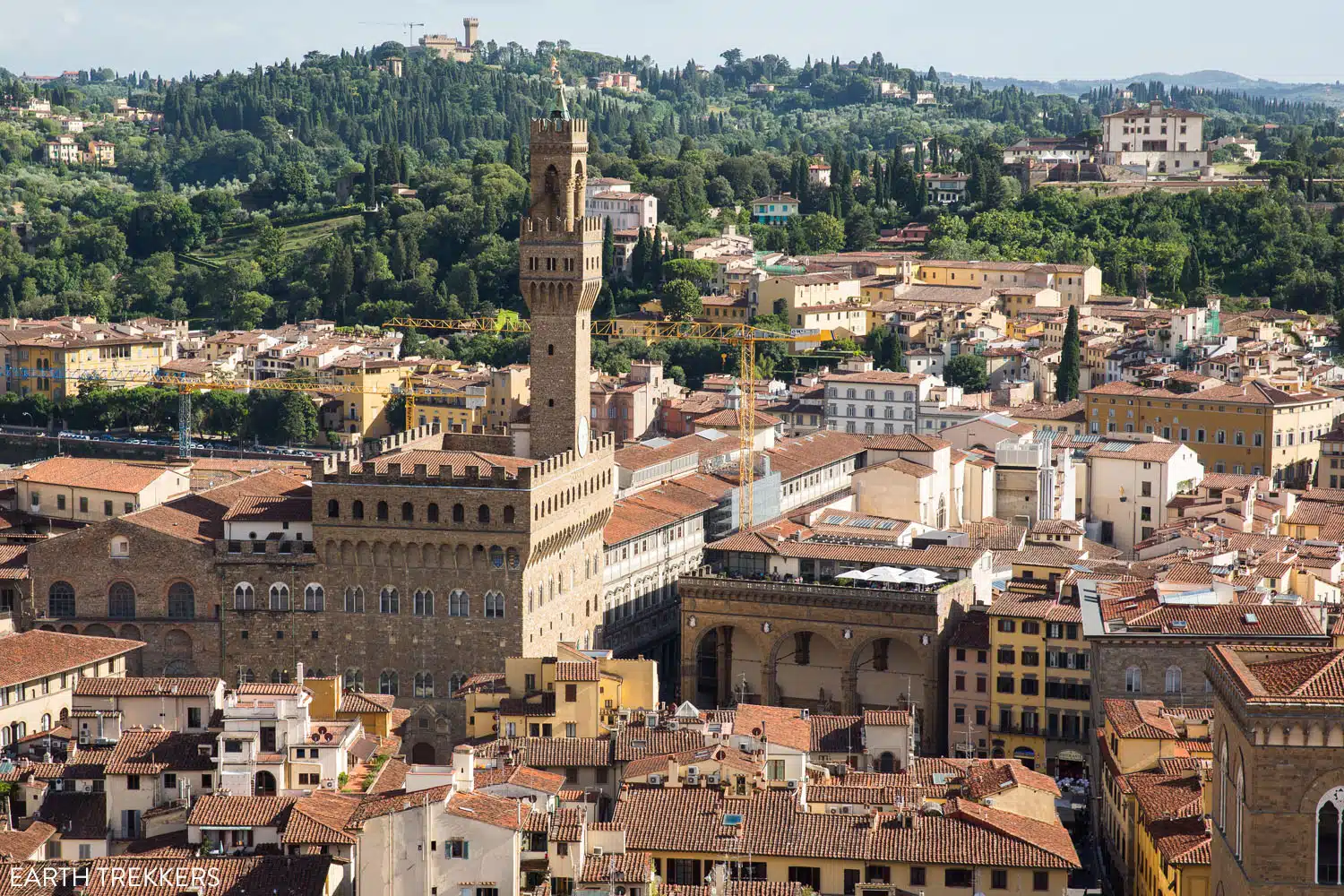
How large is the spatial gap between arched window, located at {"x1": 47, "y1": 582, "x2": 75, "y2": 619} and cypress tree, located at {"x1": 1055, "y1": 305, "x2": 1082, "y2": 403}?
4541 centimetres

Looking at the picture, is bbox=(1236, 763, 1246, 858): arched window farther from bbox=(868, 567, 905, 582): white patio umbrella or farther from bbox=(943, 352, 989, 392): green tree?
bbox=(943, 352, 989, 392): green tree

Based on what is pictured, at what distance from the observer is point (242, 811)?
34688 millimetres

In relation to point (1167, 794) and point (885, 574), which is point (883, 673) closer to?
point (885, 574)

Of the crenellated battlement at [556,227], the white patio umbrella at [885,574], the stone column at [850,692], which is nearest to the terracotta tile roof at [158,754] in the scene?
the stone column at [850,692]

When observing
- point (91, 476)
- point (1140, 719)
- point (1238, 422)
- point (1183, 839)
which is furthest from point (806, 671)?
point (1238, 422)

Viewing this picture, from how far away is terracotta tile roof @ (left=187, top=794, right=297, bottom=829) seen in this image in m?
34.3

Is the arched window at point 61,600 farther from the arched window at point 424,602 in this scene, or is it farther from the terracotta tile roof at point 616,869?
the terracotta tile roof at point 616,869

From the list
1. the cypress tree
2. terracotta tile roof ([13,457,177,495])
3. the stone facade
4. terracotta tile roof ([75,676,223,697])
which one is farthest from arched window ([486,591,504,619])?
the cypress tree

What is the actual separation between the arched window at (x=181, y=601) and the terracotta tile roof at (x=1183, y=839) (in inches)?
861

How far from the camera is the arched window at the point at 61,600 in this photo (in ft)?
161

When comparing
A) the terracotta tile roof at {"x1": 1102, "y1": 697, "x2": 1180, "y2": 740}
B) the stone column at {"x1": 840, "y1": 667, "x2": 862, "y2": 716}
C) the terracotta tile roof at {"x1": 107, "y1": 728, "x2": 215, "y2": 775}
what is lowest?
the stone column at {"x1": 840, "y1": 667, "x2": 862, "y2": 716}

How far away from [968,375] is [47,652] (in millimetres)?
51131

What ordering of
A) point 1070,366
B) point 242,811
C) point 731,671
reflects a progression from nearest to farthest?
point 242,811 < point 731,671 < point 1070,366

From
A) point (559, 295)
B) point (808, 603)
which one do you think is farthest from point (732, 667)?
point (559, 295)
